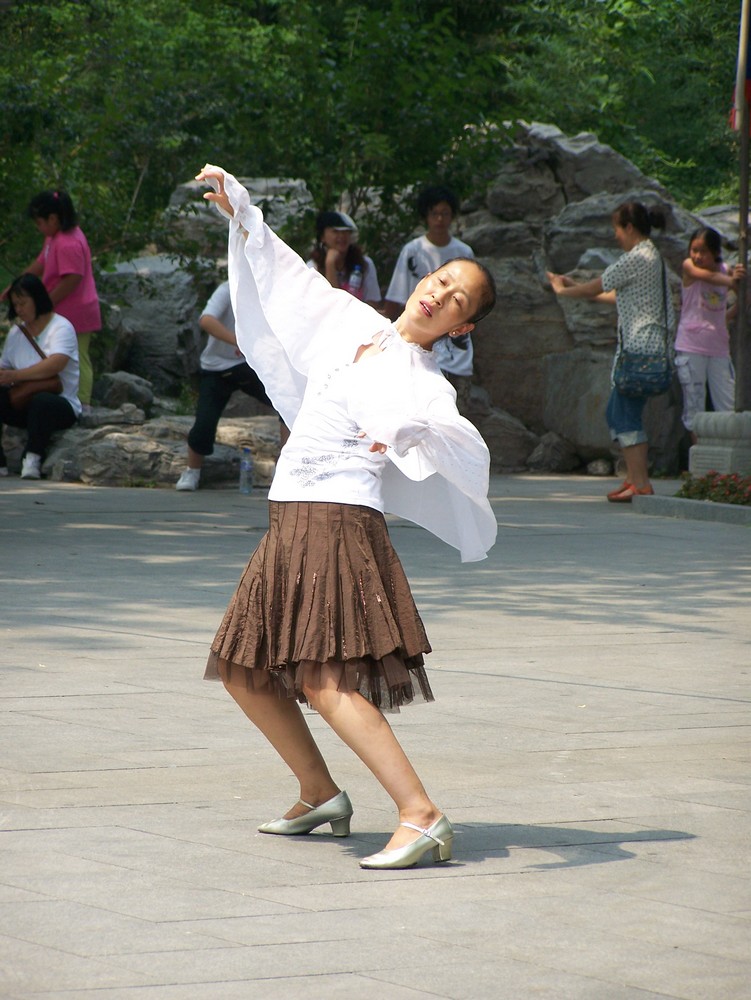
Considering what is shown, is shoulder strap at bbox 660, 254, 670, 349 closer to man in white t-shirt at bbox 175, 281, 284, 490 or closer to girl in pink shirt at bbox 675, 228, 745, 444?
girl in pink shirt at bbox 675, 228, 745, 444

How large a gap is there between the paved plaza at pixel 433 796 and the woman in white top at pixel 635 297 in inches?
150

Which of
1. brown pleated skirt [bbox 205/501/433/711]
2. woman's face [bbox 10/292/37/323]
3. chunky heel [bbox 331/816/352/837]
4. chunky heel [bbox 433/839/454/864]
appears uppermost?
woman's face [bbox 10/292/37/323]

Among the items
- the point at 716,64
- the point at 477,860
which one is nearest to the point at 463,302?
the point at 477,860

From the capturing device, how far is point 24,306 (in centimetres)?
1273

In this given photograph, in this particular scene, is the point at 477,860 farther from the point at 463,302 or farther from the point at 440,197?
the point at 440,197

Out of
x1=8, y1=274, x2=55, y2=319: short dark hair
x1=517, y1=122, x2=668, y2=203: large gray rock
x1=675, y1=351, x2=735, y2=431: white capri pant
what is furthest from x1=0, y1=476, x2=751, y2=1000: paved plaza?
x1=517, y1=122, x2=668, y2=203: large gray rock

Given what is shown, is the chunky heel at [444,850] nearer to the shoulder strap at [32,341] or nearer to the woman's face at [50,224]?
the shoulder strap at [32,341]

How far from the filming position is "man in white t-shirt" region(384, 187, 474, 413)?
12914 millimetres

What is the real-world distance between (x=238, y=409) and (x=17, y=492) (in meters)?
4.99

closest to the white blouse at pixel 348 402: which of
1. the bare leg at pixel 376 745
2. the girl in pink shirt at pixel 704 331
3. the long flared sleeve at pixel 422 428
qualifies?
the long flared sleeve at pixel 422 428

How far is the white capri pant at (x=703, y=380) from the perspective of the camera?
14.2 m

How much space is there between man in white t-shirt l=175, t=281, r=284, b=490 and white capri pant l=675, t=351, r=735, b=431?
396 cm

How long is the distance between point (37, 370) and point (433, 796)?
28.8ft

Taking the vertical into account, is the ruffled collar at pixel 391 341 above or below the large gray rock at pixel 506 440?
above
